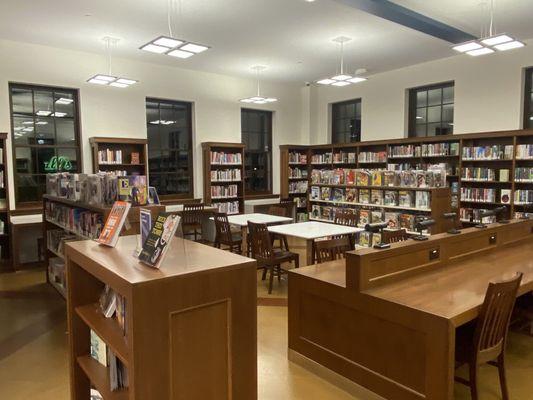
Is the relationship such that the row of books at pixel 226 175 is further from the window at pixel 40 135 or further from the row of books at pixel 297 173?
the window at pixel 40 135

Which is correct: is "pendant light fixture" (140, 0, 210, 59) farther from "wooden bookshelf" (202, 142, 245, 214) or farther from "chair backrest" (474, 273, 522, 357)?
"chair backrest" (474, 273, 522, 357)

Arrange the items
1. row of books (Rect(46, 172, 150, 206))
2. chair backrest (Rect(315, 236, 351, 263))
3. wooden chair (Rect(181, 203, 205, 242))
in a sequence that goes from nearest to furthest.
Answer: row of books (Rect(46, 172, 150, 206))
chair backrest (Rect(315, 236, 351, 263))
wooden chair (Rect(181, 203, 205, 242))

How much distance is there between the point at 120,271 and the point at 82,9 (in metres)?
4.85

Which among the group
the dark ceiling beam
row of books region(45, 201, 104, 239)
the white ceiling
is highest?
the white ceiling

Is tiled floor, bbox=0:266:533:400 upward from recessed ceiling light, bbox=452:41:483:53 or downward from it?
downward

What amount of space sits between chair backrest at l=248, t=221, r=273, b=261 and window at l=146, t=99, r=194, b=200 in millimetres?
3683

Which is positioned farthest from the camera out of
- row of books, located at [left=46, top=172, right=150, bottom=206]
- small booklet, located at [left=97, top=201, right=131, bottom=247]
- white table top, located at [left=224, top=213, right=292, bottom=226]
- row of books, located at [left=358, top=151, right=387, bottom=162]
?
row of books, located at [left=358, top=151, right=387, bottom=162]

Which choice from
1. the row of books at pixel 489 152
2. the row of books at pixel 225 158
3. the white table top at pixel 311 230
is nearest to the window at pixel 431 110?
the row of books at pixel 489 152

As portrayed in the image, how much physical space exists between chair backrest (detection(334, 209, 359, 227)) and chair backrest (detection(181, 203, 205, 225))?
8.58 ft

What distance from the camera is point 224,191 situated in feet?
28.7

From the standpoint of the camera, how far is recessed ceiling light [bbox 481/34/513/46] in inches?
174

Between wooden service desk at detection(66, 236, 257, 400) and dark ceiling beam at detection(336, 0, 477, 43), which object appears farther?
dark ceiling beam at detection(336, 0, 477, 43)

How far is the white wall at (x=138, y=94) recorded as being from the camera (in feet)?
21.7

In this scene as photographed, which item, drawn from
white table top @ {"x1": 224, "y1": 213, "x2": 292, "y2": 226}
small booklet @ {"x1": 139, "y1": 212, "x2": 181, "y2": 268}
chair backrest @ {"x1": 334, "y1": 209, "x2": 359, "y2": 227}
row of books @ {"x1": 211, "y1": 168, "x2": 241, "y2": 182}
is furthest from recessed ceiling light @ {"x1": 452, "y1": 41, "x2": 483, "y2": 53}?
row of books @ {"x1": 211, "y1": 168, "x2": 241, "y2": 182}
